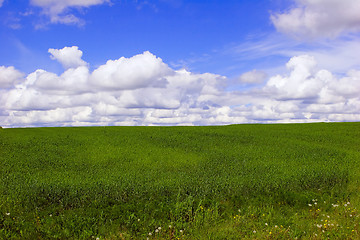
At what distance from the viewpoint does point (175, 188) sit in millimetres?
14508

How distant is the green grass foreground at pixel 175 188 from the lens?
377 inches

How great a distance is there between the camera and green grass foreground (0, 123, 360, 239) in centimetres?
958

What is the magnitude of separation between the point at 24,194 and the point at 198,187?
8.10 metres

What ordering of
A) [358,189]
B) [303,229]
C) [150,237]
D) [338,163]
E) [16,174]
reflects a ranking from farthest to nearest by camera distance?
1. [338,163]
2. [16,174]
3. [358,189]
4. [303,229]
5. [150,237]

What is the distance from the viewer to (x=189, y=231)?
9312 millimetres

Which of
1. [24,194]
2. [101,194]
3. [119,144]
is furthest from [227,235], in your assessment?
[119,144]

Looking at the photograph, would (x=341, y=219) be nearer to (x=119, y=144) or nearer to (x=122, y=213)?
(x=122, y=213)

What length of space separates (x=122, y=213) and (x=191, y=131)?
26.1m

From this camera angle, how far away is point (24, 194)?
1386cm

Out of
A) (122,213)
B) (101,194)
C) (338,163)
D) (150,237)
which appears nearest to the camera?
(150,237)

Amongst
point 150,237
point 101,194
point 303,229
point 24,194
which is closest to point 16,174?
point 24,194

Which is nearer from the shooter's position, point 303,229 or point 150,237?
point 150,237

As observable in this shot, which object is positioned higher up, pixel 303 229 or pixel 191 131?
pixel 191 131

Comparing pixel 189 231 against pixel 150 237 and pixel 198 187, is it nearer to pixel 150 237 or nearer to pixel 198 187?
pixel 150 237
